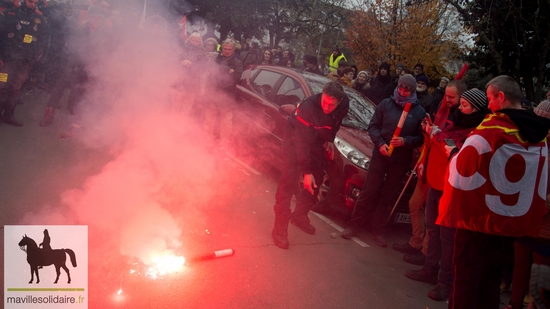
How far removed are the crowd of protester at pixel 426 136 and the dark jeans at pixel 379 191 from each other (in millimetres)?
12

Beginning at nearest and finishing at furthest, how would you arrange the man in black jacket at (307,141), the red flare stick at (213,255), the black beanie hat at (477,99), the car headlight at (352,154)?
the red flare stick at (213,255), the black beanie hat at (477,99), the man in black jacket at (307,141), the car headlight at (352,154)

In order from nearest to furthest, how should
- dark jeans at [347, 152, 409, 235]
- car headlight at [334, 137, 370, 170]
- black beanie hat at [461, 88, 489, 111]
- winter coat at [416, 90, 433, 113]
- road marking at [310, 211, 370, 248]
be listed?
black beanie hat at [461, 88, 489, 111] < dark jeans at [347, 152, 409, 235] < road marking at [310, 211, 370, 248] < car headlight at [334, 137, 370, 170] < winter coat at [416, 90, 433, 113]

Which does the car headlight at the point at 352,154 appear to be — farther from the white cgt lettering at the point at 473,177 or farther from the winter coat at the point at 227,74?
the winter coat at the point at 227,74

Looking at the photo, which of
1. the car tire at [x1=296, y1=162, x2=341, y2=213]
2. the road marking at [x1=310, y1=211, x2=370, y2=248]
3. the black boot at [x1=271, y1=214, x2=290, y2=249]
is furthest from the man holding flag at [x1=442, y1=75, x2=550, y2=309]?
the car tire at [x1=296, y1=162, x2=341, y2=213]

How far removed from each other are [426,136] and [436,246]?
1.20 m

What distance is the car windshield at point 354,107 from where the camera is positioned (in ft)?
19.4

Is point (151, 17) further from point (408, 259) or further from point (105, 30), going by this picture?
point (408, 259)

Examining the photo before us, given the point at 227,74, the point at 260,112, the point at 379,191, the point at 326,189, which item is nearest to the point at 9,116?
the point at 227,74

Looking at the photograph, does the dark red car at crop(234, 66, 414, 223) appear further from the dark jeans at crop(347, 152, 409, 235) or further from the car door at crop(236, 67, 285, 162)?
the dark jeans at crop(347, 152, 409, 235)

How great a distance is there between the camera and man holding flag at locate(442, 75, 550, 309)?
2904 mm

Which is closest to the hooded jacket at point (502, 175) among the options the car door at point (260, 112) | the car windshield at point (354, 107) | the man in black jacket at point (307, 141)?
the man in black jacket at point (307, 141)

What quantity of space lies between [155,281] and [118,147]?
3719 mm

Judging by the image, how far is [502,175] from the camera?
2.94m

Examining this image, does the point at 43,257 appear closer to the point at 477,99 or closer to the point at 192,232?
the point at 192,232
